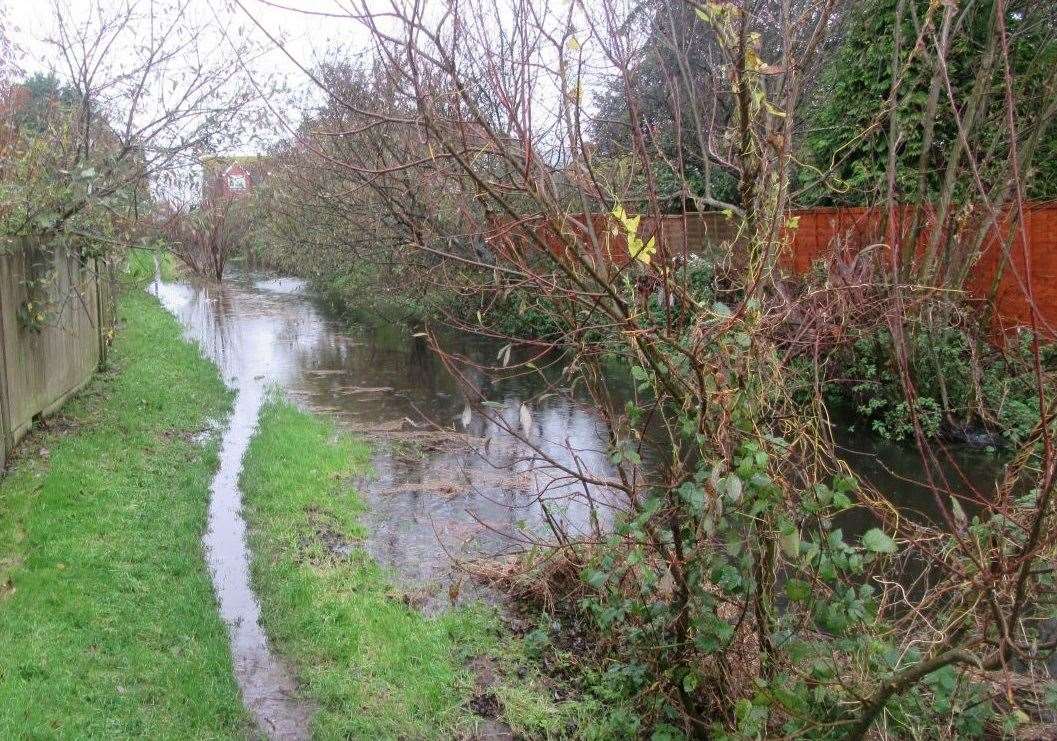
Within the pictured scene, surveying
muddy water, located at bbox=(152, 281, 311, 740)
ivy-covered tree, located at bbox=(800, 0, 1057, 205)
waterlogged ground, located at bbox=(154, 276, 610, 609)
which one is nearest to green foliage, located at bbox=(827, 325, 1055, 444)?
ivy-covered tree, located at bbox=(800, 0, 1057, 205)

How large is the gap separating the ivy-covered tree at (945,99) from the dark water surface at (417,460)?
3349 mm

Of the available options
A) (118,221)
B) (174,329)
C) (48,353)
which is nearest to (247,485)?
(48,353)

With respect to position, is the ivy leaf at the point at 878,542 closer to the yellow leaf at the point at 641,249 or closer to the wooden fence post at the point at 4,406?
the yellow leaf at the point at 641,249

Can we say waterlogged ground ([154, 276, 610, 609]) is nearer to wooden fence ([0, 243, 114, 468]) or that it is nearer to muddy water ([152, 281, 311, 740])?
muddy water ([152, 281, 311, 740])

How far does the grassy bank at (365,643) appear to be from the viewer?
4.31m

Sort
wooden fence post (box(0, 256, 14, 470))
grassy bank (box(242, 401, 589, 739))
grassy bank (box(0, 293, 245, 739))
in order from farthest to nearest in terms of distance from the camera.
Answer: wooden fence post (box(0, 256, 14, 470)) → grassy bank (box(242, 401, 589, 739)) → grassy bank (box(0, 293, 245, 739))

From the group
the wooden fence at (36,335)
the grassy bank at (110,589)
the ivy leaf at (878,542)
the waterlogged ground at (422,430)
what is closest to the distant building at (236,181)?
the waterlogged ground at (422,430)

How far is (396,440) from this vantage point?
9844mm

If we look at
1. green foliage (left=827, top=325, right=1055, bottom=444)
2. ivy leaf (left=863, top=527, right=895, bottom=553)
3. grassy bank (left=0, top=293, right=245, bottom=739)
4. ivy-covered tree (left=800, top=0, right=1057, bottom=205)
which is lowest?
grassy bank (left=0, top=293, right=245, bottom=739)

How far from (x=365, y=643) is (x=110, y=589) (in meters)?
1.72

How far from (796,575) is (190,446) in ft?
24.2

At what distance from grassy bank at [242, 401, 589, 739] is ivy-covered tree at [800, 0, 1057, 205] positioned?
20.6 feet

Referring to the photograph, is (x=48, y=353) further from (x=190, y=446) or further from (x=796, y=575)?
(x=796, y=575)

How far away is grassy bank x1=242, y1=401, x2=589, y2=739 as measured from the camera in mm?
4312
